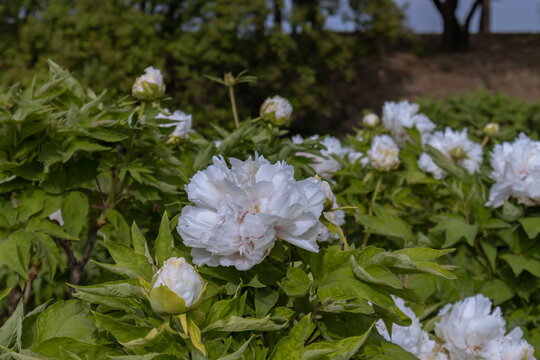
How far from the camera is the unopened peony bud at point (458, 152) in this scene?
2230mm

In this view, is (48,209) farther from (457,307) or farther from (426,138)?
(426,138)

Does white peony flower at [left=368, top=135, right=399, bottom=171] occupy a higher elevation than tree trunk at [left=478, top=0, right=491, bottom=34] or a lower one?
higher

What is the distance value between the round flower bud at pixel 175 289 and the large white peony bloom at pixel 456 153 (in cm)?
159

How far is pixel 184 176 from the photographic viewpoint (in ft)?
4.89

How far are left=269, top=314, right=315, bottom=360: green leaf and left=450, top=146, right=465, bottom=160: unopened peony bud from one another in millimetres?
1545

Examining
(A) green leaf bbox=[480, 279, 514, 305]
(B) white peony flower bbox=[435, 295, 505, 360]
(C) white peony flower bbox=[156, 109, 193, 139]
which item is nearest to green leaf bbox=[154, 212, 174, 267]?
(B) white peony flower bbox=[435, 295, 505, 360]

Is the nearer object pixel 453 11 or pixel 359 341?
pixel 359 341

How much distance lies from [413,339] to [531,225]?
0.62 meters

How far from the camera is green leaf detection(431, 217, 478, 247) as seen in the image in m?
1.81

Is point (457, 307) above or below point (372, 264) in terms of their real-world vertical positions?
below

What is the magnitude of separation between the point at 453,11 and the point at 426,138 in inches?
562

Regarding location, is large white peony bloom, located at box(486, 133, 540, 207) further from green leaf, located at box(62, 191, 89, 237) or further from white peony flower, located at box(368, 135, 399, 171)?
green leaf, located at box(62, 191, 89, 237)

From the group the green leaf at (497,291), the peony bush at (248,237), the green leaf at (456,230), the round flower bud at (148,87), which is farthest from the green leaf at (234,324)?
the green leaf at (497,291)

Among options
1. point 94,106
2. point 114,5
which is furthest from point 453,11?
point 94,106
